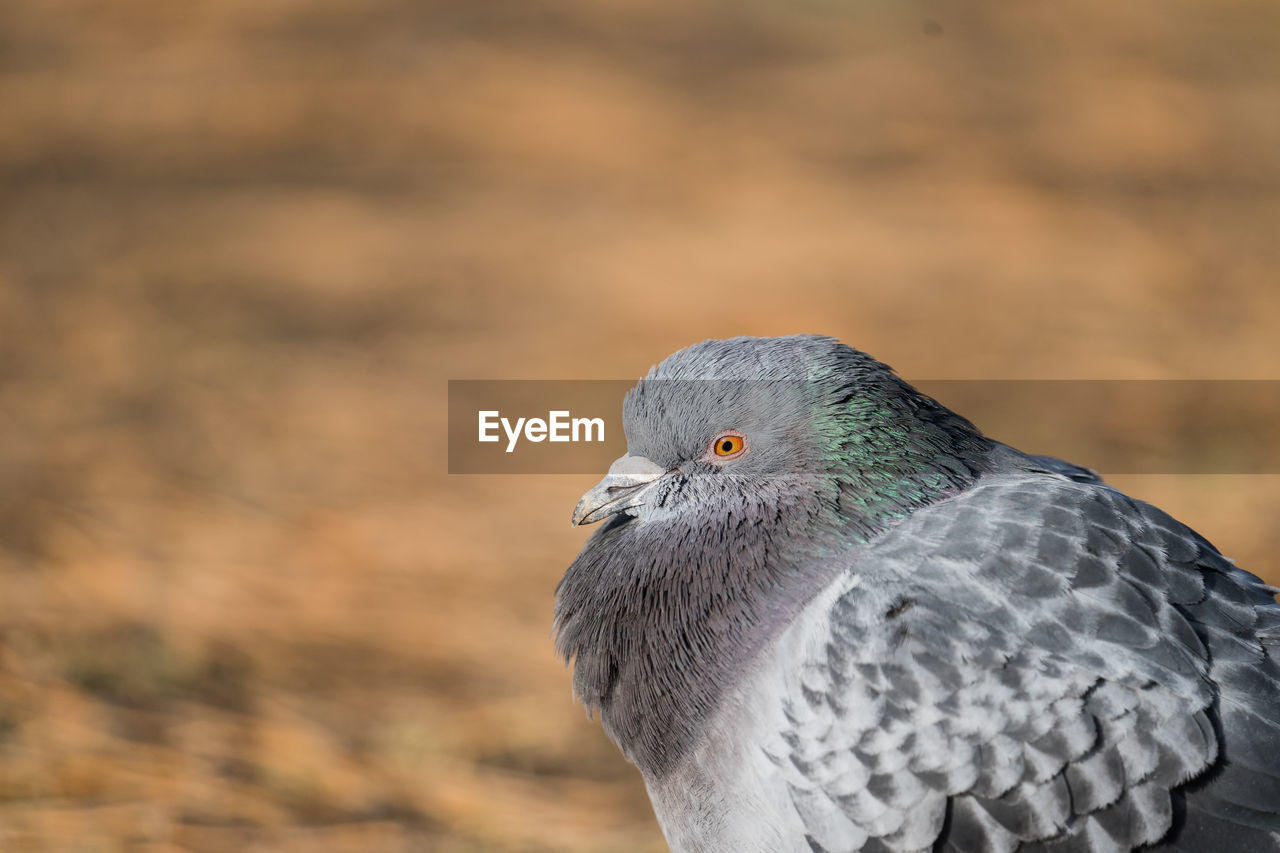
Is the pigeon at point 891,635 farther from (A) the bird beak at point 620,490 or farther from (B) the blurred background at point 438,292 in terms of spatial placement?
(B) the blurred background at point 438,292

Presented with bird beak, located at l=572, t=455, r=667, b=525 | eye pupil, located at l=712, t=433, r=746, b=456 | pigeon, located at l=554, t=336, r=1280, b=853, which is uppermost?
eye pupil, located at l=712, t=433, r=746, b=456

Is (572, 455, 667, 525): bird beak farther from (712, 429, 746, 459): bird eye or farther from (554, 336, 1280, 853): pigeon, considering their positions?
(712, 429, 746, 459): bird eye

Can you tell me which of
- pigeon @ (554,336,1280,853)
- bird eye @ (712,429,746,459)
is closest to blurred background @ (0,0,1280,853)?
pigeon @ (554,336,1280,853)

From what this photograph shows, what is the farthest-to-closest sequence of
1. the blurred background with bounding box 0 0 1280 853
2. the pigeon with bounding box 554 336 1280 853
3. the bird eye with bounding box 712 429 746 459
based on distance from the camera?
the blurred background with bounding box 0 0 1280 853
the bird eye with bounding box 712 429 746 459
the pigeon with bounding box 554 336 1280 853

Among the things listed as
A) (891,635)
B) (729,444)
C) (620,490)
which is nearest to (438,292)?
(620,490)

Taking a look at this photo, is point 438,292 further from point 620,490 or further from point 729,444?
point 729,444

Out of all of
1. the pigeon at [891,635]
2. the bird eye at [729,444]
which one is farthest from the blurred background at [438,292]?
the bird eye at [729,444]
